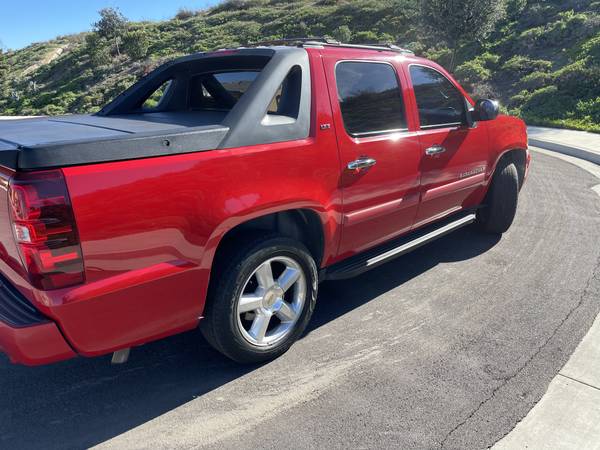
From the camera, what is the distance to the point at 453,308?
11.8 feet

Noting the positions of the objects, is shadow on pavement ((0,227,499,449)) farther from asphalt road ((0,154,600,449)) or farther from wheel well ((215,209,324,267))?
wheel well ((215,209,324,267))

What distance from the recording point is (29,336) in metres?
2.02

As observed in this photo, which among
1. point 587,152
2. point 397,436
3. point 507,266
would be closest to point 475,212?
point 507,266

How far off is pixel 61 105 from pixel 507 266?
3479 centimetres

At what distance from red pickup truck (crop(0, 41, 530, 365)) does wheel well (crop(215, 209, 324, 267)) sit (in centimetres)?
1

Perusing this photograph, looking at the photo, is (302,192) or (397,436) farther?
(302,192)

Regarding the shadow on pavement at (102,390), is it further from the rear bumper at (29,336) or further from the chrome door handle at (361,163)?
the chrome door handle at (361,163)

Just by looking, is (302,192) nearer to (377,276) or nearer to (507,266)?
(377,276)

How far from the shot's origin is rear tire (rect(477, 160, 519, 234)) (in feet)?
15.8

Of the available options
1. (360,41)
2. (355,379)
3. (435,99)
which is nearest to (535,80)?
(435,99)

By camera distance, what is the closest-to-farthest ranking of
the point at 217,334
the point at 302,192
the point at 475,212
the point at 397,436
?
the point at 397,436 < the point at 217,334 < the point at 302,192 < the point at 475,212

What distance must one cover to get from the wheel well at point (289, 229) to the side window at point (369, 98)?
2.17 feet

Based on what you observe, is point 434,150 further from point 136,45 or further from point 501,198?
point 136,45

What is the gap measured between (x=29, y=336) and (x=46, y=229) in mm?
489
